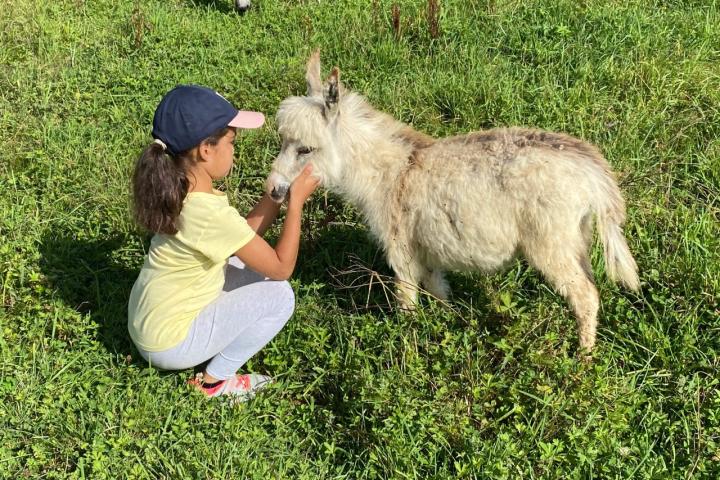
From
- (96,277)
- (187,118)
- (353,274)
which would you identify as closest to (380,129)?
(353,274)

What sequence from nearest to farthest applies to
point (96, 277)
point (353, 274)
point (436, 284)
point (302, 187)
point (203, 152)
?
point (203, 152) < point (302, 187) < point (436, 284) < point (96, 277) < point (353, 274)

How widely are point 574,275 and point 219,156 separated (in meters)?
1.96

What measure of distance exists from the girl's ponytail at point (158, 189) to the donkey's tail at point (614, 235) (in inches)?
83.3

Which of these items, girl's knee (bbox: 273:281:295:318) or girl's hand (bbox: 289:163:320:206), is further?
girl's knee (bbox: 273:281:295:318)

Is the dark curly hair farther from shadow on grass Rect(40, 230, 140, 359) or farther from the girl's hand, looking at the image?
shadow on grass Rect(40, 230, 140, 359)

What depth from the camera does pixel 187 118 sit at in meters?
2.94

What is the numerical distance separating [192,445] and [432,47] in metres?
4.05

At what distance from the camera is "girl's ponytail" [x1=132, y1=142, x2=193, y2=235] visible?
9.45ft

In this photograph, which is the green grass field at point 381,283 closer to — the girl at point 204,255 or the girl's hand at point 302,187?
the girl at point 204,255

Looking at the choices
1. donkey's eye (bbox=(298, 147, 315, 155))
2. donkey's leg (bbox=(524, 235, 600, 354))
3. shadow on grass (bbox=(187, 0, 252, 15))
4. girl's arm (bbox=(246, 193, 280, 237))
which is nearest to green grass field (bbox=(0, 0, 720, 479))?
donkey's leg (bbox=(524, 235, 600, 354))

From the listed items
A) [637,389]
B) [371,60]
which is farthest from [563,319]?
[371,60]

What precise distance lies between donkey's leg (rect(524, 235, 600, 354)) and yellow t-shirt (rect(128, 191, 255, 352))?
1512 millimetres

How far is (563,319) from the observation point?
11.8ft

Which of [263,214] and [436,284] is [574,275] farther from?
[263,214]
